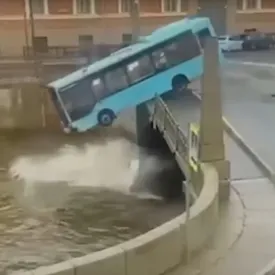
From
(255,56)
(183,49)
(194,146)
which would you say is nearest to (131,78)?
(183,49)

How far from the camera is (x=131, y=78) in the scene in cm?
1670

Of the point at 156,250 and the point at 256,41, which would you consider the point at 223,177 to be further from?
the point at 256,41

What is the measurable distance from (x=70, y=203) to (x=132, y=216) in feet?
4.17

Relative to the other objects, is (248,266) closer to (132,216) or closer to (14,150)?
(132,216)

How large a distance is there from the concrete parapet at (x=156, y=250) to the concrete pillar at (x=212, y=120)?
3.26 feet

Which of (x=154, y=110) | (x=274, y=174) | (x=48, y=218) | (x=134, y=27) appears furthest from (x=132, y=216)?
(x=134, y=27)

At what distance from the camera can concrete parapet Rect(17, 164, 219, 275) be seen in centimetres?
671

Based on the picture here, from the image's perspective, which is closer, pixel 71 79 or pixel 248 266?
pixel 248 266

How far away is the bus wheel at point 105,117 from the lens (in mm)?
16797

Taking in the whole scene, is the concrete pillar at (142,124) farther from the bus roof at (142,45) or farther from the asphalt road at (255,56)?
the asphalt road at (255,56)

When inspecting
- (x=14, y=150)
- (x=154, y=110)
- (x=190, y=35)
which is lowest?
(x=14, y=150)

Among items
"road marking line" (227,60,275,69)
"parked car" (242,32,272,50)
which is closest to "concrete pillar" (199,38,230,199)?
"road marking line" (227,60,275,69)

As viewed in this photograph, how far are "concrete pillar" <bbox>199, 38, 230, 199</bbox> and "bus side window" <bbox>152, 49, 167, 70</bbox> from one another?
24.2 ft

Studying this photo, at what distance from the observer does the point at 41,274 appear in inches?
255
